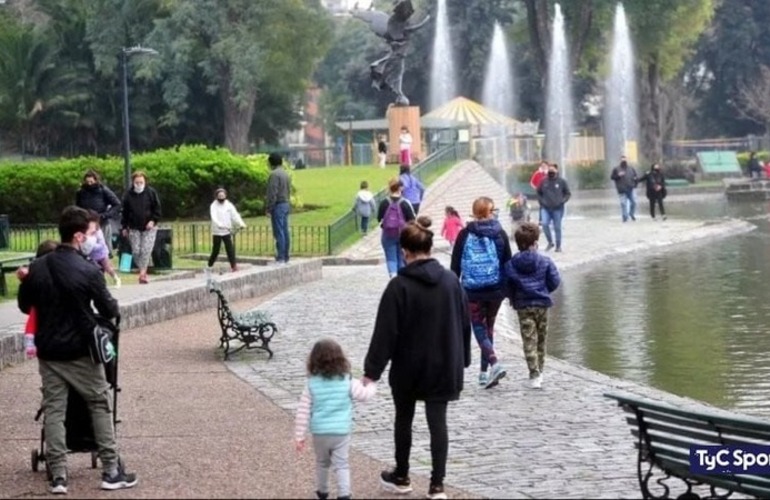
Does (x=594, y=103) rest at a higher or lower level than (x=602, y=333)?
higher

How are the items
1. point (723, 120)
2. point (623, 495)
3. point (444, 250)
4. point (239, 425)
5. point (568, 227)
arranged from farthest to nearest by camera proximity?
point (723, 120), point (568, 227), point (444, 250), point (239, 425), point (623, 495)

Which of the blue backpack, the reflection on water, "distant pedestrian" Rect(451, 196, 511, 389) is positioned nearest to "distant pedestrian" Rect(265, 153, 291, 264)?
the reflection on water

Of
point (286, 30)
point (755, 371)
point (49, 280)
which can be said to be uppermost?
point (286, 30)

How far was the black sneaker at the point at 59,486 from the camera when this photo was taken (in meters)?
9.51

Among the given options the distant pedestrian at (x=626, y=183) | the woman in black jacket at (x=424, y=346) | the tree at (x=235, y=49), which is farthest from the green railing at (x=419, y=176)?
the woman in black jacket at (x=424, y=346)

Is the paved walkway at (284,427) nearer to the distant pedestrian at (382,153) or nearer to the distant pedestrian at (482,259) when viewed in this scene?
the distant pedestrian at (482,259)

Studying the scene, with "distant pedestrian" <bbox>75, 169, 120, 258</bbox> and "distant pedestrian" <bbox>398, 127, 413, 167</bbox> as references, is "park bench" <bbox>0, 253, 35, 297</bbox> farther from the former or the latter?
"distant pedestrian" <bbox>398, 127, 413, 167</bbox>

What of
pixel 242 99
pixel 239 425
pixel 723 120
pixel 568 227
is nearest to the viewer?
pixel 239 425

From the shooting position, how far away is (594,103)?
3602 inches

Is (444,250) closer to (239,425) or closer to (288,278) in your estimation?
(288,278)

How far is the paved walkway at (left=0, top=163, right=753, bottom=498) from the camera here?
9.83 m

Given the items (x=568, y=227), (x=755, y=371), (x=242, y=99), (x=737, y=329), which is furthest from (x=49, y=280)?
(x=242, y=99)

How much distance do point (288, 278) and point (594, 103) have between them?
67521 millimetres

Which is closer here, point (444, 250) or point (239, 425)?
point (239, 425)
